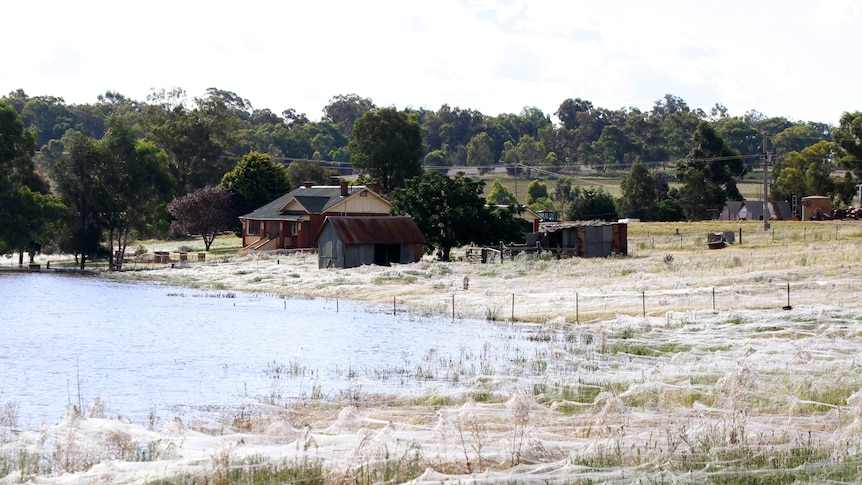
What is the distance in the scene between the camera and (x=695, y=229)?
8619 centimetres

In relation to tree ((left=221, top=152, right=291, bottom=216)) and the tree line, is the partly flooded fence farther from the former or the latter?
tree ((left=221, top=152, right=291, bottom=216))

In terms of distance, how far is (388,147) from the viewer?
359 feet

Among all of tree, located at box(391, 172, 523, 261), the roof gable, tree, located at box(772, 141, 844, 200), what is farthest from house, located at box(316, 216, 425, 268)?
tree, located at box(772, 141, 844, 200)

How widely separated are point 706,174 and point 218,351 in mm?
86513

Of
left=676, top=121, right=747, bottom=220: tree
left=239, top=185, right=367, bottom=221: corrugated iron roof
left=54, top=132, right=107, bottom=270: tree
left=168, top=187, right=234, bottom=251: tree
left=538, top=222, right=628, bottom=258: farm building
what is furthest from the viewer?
left=676, top=121, right=747, bottom=220: tree

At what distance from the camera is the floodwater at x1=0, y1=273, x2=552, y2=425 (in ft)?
82.5

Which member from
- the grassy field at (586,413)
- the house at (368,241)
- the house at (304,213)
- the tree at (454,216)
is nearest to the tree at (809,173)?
the house at (304,213)

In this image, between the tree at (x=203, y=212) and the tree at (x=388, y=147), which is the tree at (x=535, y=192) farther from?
the tree at (x=203, y=212)

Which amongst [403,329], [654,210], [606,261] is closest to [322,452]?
[403,329]

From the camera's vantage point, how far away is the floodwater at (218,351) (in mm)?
25156

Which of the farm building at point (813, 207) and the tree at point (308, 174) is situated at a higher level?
the tree at point (308, 174)

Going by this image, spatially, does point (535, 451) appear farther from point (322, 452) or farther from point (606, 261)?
point (606, 261)

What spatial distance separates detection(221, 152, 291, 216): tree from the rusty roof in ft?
113

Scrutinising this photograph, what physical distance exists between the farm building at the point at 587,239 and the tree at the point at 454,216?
7.26ft
